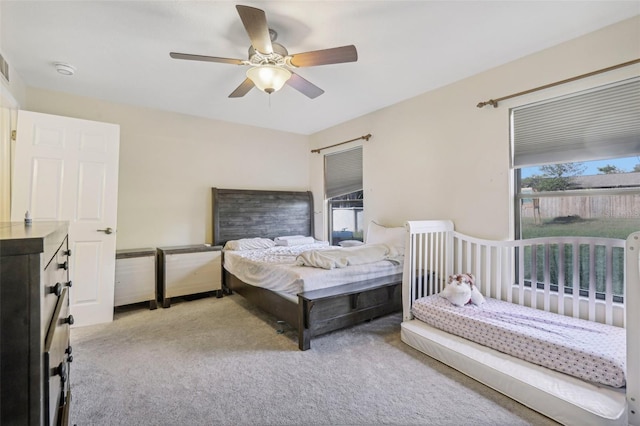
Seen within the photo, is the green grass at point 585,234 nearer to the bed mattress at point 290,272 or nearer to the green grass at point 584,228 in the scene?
the green grass at point 584,228

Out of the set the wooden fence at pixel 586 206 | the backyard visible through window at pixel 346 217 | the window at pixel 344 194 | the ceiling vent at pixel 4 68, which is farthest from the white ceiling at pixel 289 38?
the backyard visible through window at pixel 346 217

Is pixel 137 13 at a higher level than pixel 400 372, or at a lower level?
higher

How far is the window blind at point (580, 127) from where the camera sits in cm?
222

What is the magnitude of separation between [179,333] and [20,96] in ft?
9.96

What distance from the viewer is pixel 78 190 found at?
3111 millimetres

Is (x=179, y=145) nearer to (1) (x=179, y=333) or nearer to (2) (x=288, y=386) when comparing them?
(1) (x=179, y=333)

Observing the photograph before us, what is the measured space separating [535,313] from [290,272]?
6.79 ft

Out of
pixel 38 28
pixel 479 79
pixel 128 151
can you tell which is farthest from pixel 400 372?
→ pixel 128 151

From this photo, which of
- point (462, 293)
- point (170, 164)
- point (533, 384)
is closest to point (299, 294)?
point (462, 293)

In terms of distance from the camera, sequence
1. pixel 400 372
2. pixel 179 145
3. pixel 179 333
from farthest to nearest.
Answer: pixel 179 145 → pixel 179 333 → pixel 400 372

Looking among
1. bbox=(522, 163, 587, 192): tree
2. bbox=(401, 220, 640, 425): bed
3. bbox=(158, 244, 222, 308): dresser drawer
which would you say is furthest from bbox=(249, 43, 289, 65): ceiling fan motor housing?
bbox=(158, 244, 222, 308): dresser drawer

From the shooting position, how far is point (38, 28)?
2260 mm

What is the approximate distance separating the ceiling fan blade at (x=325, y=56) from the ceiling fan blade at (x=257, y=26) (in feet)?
0.73

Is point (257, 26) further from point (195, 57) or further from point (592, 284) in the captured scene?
point (592, 284)
